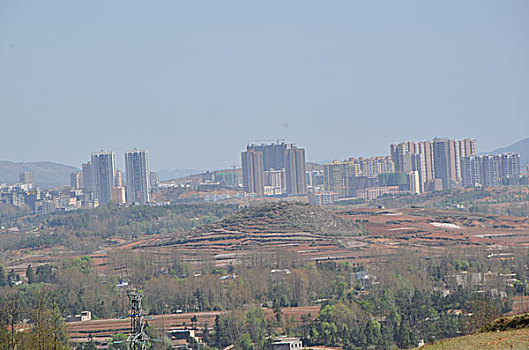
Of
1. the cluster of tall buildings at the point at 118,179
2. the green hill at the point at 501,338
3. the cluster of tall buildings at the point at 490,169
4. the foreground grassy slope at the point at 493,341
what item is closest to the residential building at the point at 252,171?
the cluster of tall buildings at the point at 118,179

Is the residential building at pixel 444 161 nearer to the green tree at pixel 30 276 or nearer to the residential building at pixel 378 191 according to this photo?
the residential building at pixel 378 191

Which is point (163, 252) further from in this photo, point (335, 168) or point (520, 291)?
point (335, 168)

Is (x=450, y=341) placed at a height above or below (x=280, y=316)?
above

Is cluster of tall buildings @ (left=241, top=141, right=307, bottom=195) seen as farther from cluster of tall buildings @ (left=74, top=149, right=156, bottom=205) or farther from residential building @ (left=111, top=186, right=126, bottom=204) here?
residential building @ (left=111, top=186, right=126, bottom=204)

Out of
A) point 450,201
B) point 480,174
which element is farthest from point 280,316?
point 480,174

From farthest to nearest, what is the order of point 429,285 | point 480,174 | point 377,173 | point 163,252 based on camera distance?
point 377,173
point 480,174
point 163,252
point 429,285

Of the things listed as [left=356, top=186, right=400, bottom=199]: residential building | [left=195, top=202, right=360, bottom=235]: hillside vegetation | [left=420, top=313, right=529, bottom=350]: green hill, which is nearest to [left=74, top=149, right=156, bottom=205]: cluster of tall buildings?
[left=356, top=186, right=400, bottom=199]: residential building
